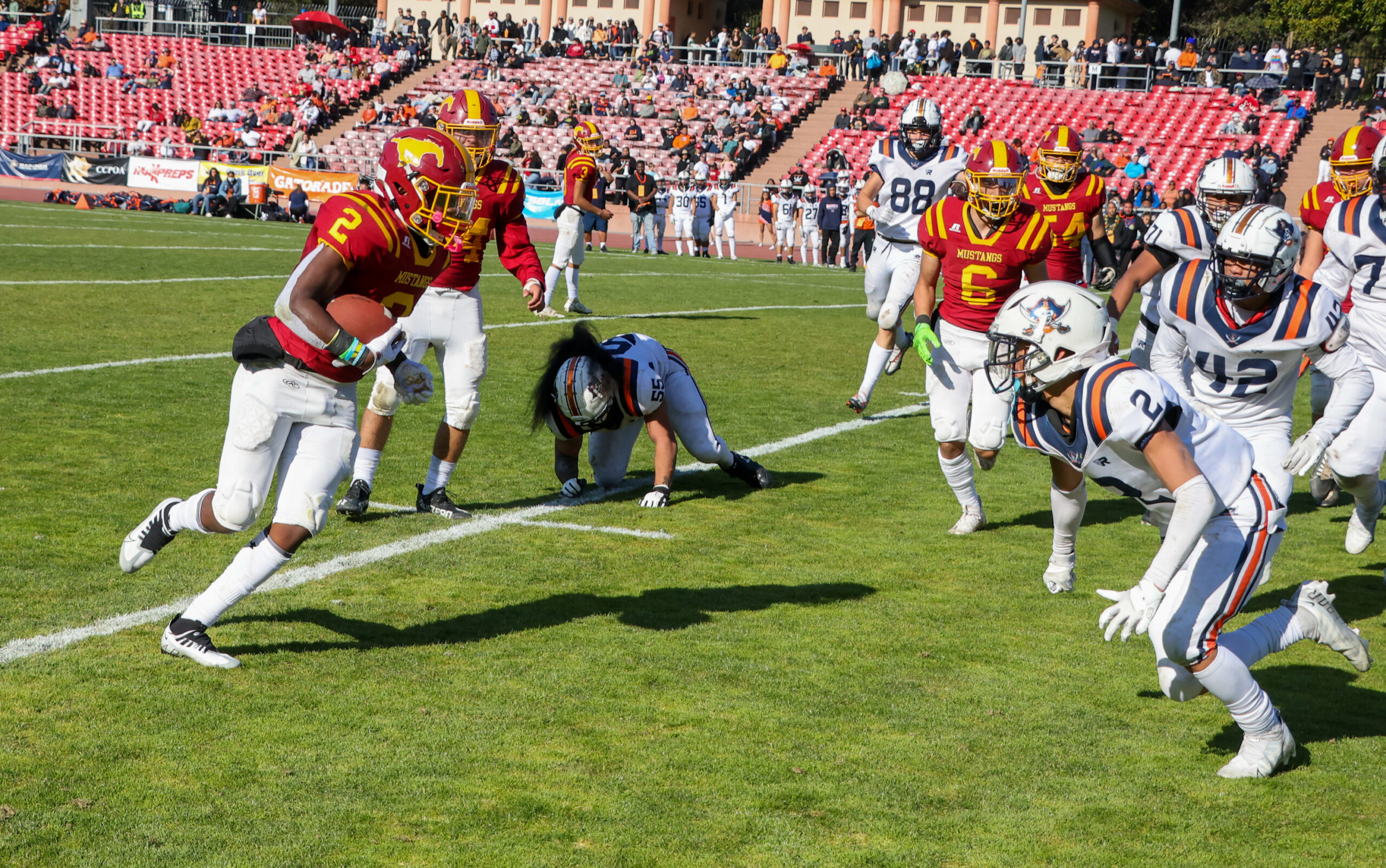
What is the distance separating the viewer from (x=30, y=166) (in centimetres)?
3850

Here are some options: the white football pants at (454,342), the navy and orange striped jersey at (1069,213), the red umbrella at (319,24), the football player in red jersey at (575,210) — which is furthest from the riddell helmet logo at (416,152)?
the red umbrella at (319,24)

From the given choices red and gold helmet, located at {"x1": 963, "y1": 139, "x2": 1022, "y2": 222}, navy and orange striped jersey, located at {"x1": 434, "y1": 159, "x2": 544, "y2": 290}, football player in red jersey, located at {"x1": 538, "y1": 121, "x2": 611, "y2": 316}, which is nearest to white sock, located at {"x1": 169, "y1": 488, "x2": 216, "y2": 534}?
navy and orange striped jersey, located at {"x1": 434, "y1": 159, "x2": 544, "y2": 290}

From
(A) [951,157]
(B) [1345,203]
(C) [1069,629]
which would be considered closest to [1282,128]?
(A) [951,157]

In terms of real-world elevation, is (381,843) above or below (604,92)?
below

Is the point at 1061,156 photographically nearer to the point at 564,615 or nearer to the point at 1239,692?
the point at 564,615

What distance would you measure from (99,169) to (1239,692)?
38.6 m

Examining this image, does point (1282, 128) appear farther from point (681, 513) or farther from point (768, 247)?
point (681, 513)

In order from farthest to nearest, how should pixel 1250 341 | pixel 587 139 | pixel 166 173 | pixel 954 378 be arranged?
pixel 166 173
pixel 587 139
pixel 954 378
pixel 1250 341

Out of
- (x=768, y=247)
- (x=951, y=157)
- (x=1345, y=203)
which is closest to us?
(x=1345, y=203)

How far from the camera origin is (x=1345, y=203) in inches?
284

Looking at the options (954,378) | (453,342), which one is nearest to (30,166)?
(453,342)

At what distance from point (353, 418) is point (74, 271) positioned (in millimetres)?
14138

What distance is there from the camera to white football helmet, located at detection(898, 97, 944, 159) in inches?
402

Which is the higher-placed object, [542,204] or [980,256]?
[980,256]
